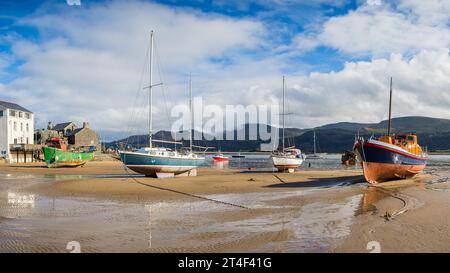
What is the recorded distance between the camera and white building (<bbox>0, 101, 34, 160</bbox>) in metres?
71.6

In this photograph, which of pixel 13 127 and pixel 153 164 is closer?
pixel 153 164

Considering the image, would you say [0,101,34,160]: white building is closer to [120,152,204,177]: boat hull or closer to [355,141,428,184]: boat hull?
[120,152,204,177]: boat hull

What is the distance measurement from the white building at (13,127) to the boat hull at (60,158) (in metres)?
19.8

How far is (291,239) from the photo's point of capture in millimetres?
10516

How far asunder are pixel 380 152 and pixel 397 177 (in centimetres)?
455

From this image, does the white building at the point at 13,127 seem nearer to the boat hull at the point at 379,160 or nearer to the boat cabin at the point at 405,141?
the boat hull at the point at 379,160

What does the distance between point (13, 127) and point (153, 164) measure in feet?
179

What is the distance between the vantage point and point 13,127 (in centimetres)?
7450

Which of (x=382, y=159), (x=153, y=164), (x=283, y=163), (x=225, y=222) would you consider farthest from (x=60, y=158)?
(x=225, y=222)

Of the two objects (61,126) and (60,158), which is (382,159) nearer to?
(60,158)

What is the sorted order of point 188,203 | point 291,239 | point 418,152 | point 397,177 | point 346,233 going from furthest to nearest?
1. point 418,152
2. point 397,177
3. point 188,203
4. point 346,233
5. point 291,239

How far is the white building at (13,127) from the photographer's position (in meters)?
71.6

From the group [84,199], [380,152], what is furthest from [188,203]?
[380,152]

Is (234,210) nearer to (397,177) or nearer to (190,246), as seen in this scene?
(190,246)
